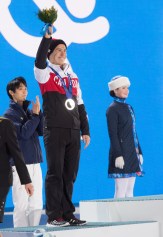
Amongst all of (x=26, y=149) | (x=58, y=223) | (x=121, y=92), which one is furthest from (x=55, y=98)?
(x=121, y=92)

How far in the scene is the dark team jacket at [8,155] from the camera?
144 inches

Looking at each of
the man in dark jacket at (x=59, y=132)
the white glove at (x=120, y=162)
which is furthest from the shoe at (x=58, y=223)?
the white glove at (x=120, y=162)

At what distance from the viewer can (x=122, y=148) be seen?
6160 mm

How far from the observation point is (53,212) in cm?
438

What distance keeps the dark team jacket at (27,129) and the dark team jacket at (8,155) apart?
157 centimetres

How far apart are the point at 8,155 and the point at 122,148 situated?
2.55 meters

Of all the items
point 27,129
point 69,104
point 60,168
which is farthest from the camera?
point 27,129

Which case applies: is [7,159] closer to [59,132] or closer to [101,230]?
[59,132]

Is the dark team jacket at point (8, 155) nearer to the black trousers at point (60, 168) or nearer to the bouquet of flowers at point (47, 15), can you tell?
the black trousers at point (60, 168)

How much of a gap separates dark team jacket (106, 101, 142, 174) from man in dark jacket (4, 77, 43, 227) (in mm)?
835

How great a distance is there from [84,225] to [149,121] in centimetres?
378

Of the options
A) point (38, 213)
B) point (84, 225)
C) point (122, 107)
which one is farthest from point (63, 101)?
point (122, 107)

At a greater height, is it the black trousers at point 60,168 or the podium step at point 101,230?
the black trousers at point 60,168

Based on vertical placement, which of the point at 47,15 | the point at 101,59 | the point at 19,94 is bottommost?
the point at 19,94
